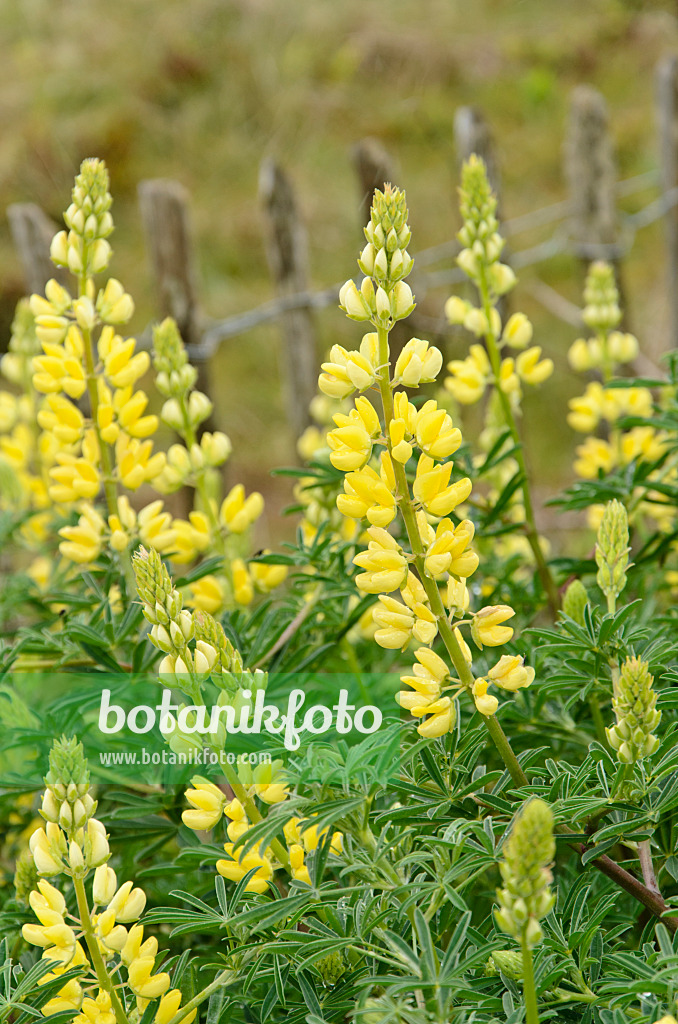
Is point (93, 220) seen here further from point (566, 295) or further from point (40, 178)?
point (40, 178)

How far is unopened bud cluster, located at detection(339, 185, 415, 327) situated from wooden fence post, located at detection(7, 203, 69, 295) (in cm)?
219

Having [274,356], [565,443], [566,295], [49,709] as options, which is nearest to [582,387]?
[565,443]

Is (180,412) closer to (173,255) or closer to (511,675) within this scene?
(511,675)

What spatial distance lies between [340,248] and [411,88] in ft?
6.78

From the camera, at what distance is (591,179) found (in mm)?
2979

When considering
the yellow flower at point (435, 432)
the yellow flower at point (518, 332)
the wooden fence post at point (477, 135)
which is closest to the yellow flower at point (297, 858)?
the yellow flower at point (435, 432)

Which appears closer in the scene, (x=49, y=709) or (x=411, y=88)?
(x=49, y=709)

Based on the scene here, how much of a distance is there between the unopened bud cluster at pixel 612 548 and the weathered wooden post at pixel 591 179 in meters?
2.24

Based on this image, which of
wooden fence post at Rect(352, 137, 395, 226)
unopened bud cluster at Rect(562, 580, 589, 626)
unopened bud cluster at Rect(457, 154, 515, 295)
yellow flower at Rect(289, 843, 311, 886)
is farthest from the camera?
wooden fence post at Rect(352, 137, 395, 226)

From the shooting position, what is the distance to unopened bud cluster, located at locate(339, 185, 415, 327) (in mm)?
736

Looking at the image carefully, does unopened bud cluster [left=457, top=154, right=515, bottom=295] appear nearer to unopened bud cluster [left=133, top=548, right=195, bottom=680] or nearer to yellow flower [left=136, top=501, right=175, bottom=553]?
yellow flower [left=136, top=501, right=175, bottom=553]

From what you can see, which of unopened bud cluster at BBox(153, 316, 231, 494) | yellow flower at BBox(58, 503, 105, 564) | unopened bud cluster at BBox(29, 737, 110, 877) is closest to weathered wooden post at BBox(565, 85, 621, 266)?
unopened bud cluster at BBox(153, 316, 231, 494)

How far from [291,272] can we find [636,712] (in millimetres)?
2398

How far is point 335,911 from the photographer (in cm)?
78
